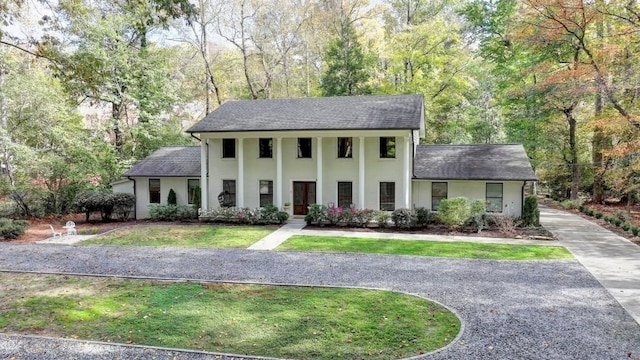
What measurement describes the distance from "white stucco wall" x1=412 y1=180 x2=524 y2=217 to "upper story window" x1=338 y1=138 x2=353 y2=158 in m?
3.55

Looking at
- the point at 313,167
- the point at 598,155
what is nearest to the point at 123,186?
the point at 313,167

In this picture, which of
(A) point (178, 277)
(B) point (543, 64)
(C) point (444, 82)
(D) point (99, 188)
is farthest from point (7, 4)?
(C) point (444, 82)

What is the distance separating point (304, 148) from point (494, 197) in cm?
959

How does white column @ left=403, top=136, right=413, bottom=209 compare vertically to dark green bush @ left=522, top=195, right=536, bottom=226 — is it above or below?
above

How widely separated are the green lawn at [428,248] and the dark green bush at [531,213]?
12.8 feet

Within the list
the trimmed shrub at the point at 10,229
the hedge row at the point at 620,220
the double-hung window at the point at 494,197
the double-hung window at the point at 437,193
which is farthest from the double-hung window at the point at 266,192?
the hedge row at the point at 620,220

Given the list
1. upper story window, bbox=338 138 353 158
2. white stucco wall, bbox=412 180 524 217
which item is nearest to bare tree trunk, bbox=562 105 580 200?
white stucco wall, bbox=412 180 524 217

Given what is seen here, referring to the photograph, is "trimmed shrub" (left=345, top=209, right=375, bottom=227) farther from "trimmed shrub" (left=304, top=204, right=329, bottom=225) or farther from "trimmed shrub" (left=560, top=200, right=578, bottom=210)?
"trimmed shrub" (left=560, top=200, right=578, bottom=210)

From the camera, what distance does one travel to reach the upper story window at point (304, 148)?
20.1 m

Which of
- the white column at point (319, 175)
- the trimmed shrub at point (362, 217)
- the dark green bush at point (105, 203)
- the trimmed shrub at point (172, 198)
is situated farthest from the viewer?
the trimmed shrub at point (172, 198)

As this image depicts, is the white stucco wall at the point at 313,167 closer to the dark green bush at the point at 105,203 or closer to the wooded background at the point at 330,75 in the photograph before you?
the dark green bush at the point at 105,203

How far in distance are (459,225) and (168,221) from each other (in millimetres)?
14129

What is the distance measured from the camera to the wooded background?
16.8 metres

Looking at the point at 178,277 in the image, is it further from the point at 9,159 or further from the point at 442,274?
the point at 9,159
